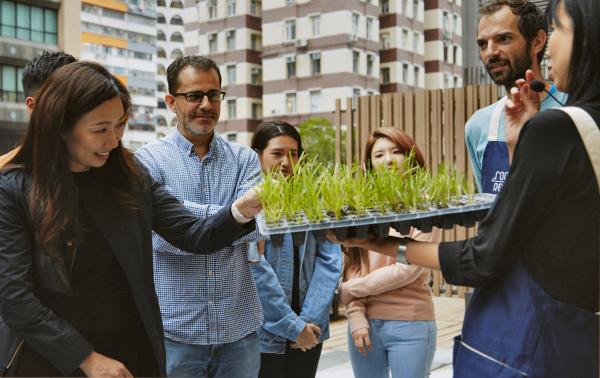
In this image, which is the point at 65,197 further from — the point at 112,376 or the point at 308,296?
the point at 308,296

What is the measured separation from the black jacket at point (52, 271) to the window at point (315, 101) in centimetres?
2919

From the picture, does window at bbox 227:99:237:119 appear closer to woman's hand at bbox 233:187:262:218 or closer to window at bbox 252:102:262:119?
window at bbox 252:102:262:119

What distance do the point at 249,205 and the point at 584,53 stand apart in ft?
3.09

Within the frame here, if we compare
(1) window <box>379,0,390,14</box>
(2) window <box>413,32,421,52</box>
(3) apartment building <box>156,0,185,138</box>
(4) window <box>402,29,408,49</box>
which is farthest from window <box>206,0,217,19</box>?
(3) apartment building <box>156,0,185,138</box>

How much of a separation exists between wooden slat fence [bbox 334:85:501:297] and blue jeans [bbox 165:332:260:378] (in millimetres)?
5363

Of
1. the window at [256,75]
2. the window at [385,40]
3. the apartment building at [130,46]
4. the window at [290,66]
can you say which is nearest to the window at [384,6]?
the window at [385,40]

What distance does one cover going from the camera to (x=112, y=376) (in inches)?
61.4

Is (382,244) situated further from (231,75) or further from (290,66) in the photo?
(231,75)

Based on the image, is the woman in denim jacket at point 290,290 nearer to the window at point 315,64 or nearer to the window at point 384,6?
the window at point 315,64

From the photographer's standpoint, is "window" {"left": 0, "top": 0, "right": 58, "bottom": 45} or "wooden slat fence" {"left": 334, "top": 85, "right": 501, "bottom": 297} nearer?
"wooden slat fence" {"left": 334, "top": 85, "right": 501, "bottom": 297}

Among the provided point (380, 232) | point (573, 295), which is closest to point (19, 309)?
point (380, 232)

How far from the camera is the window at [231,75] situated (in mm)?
34312

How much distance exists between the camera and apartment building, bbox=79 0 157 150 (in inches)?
1786

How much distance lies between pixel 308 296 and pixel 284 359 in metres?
0.24
